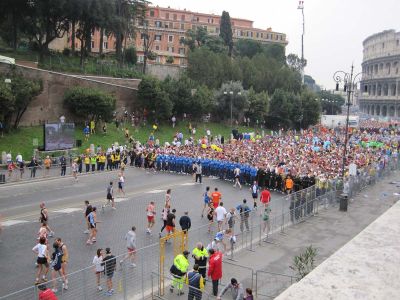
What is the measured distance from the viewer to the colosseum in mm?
116562

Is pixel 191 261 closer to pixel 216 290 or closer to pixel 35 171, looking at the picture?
pixel 216 290

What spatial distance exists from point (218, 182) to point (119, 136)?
1561 centimetres

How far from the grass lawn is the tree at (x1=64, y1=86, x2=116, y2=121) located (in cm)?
141

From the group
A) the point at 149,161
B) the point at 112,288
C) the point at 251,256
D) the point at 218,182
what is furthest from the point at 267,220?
the point at 149,161

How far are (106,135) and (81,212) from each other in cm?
2131

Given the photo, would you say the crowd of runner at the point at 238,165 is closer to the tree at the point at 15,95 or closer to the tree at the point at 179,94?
the tree at the point at 15,95

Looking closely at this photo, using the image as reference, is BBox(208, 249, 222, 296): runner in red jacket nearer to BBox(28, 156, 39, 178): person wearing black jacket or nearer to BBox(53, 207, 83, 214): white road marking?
BBox(53, 207, 83, 214): white road marking

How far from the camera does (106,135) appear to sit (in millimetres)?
40875

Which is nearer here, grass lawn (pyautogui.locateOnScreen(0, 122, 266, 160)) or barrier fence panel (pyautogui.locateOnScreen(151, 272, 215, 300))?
barrier fence panel (pyautogui.locateOnScreen(151, 272, 215, 300))

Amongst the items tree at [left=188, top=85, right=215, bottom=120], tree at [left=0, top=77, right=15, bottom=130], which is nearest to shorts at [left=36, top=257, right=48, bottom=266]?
tree at [left=0, top=77, right=15, bottom=130]

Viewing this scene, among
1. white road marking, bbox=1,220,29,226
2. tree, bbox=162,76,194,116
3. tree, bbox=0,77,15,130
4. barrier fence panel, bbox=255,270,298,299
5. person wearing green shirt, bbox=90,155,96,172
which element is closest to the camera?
barrier fence panel, bbox=255,270,298,299

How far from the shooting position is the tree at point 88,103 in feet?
131

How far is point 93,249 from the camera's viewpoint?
15148mm

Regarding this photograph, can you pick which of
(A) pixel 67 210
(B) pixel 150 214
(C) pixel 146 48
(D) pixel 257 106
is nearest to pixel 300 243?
(B) pixel 150 214
